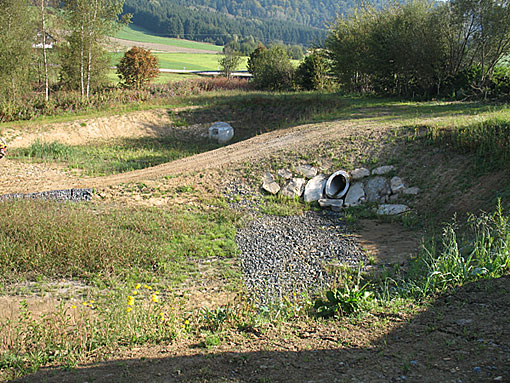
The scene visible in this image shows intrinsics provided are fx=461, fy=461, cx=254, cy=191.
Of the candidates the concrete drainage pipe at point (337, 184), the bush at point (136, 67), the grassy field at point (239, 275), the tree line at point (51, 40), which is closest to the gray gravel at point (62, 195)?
the grassy field at point (239, 275)

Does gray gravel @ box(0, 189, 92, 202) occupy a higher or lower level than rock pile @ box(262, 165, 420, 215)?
lower

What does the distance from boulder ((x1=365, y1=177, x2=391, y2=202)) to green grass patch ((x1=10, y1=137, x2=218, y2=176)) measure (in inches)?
276

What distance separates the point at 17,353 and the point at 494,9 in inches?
743

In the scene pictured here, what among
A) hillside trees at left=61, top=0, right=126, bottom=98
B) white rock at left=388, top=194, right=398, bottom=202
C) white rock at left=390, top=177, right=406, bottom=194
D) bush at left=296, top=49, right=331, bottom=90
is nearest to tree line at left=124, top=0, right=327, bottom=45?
bush at left=296, top=49, right=331, bottom=90

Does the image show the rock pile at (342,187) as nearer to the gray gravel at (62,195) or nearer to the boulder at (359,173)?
the boulder at (359,173)

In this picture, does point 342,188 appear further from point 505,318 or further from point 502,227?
point 505,318

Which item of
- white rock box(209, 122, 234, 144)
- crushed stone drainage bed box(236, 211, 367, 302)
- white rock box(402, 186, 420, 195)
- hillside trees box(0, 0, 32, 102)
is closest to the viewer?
crushed stone drainage bed box(236, 211, 367, 302)

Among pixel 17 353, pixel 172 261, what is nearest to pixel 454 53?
pixel 172 261

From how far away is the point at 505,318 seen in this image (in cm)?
445

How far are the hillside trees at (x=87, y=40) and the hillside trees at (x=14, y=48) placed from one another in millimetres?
2156

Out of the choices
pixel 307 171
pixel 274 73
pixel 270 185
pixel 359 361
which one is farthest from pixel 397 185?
pixel 274 73

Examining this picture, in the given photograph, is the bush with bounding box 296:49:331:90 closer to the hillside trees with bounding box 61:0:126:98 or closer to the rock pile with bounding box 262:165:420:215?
the hillside trees with bounding box 61:0:126:98

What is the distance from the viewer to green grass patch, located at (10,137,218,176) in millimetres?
14781

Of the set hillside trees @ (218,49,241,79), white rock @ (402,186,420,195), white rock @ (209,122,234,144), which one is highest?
hillside trees @ (218,49,241,79)
